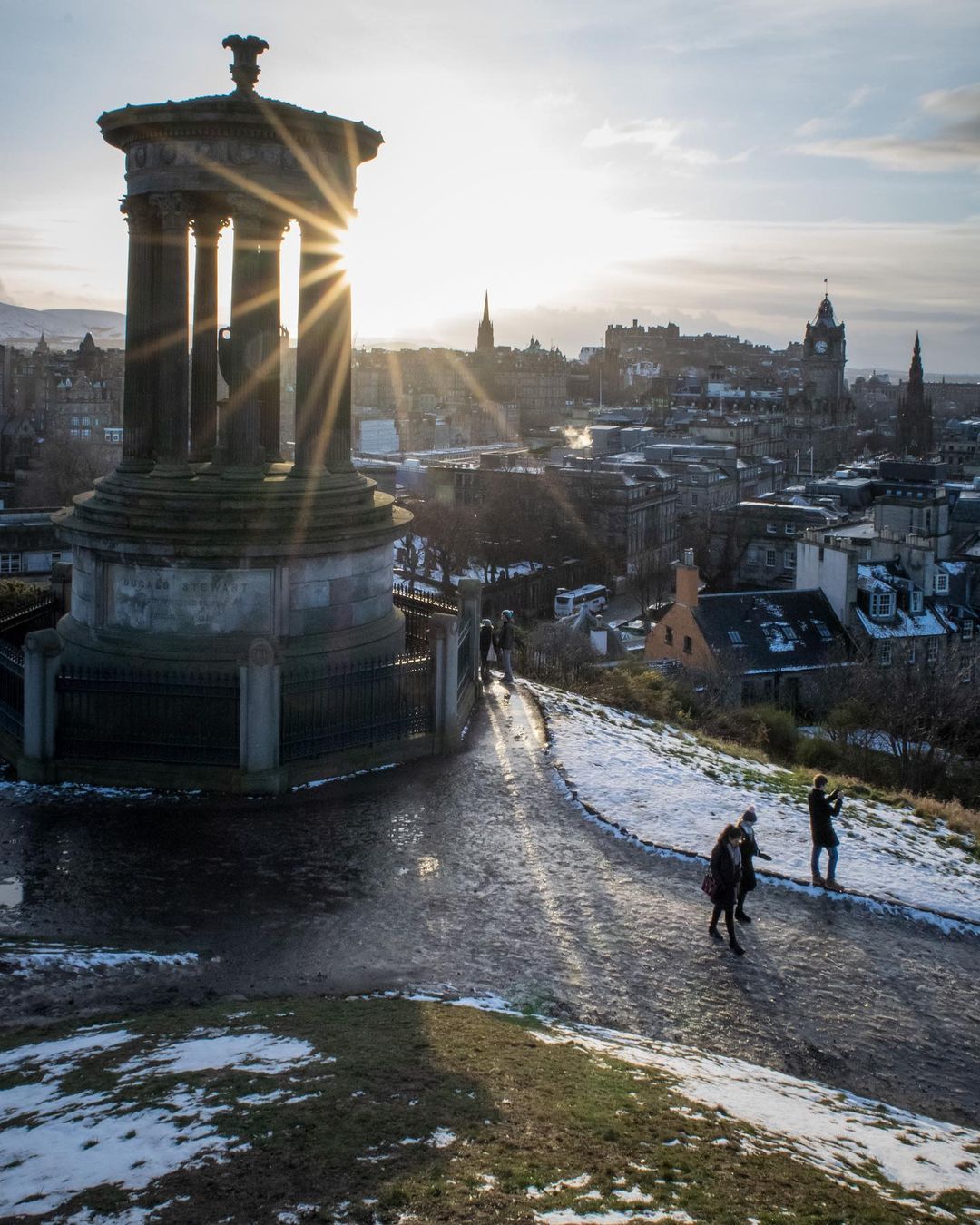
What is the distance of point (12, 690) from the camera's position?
633 inches

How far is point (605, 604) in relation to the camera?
78438mm

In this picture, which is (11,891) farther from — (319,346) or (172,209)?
(172,209)

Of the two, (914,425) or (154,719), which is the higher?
(914,425)

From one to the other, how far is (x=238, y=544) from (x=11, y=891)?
5686 millimetres

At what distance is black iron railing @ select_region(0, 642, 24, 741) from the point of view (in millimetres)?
15680

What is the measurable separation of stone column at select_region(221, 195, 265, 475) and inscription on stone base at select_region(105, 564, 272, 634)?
184 centimetres

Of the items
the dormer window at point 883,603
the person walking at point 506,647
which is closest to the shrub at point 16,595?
the person walking at point 506,647

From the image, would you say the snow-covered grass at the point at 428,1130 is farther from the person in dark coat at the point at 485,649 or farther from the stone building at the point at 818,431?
the stone building at the point at 818,431

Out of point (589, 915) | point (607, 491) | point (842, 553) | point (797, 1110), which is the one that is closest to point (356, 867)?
point (589, 915)

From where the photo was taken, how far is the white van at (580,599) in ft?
238

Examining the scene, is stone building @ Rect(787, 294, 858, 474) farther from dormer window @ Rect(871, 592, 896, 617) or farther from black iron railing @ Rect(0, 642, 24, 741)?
black iron railing @ Rect(0, 642, 24, 741)

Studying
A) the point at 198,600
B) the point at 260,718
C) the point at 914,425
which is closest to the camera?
the point at 260,718

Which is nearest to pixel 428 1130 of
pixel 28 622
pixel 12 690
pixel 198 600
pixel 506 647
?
pixel 198 600

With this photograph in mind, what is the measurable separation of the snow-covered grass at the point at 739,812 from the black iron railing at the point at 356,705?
6.73 feet
